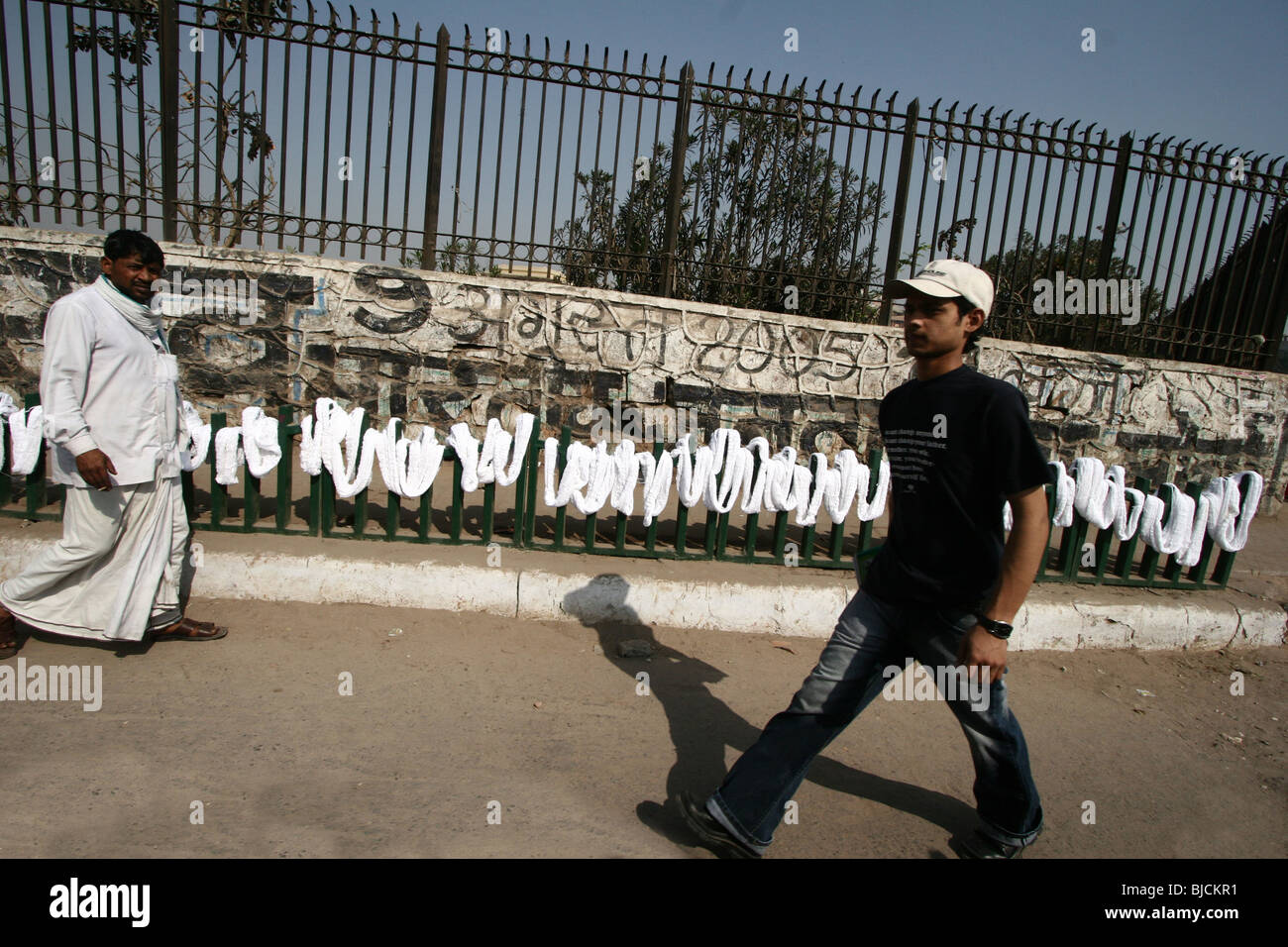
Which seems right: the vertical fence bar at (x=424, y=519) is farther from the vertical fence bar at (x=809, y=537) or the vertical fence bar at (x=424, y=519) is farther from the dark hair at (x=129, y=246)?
the vertical fence bar at (x=809, y=537)

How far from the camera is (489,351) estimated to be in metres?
6.67

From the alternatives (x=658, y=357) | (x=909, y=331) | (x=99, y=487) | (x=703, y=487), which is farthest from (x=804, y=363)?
(x=99, y=487)

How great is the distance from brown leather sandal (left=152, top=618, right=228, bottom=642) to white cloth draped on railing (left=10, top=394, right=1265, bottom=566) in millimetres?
772

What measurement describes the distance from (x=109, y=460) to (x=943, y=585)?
10.2ft

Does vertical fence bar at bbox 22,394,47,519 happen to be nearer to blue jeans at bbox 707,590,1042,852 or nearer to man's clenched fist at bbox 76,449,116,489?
man's clenched fist at bbox 76,449,116,489

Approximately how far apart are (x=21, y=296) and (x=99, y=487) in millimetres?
4489

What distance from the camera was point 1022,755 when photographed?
2395mm

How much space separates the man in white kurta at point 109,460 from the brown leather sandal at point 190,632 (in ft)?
0.21

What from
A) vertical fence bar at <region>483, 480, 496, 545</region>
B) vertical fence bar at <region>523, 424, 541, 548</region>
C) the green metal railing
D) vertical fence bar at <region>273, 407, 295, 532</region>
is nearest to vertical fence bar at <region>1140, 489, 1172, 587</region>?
the green metal railing

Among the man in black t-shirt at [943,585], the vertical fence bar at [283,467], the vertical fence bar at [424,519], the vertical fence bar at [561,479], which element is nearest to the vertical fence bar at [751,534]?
the vertical fence bar at [561,479]

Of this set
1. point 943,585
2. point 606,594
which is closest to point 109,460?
point 606,594

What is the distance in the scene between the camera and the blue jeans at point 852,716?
7.66ft

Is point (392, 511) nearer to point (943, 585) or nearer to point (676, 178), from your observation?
point (943, 585)
